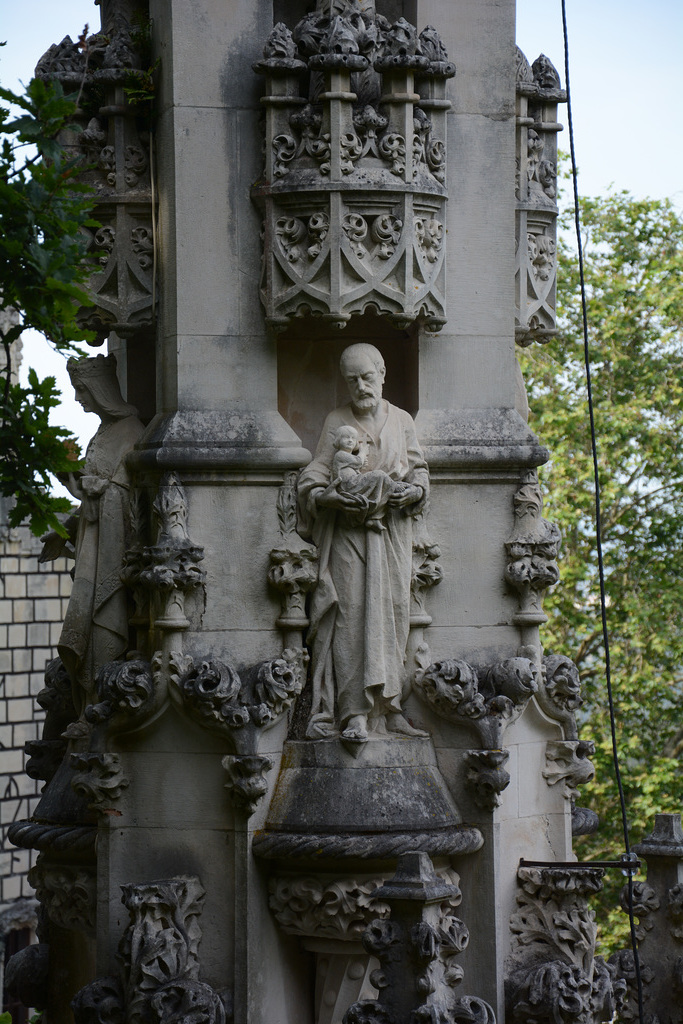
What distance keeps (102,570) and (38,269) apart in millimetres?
3189

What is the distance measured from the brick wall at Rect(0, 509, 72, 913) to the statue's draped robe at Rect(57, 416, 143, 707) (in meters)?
13.8

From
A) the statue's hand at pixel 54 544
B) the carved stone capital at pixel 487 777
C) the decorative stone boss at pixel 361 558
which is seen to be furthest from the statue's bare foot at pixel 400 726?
the statue's hand at pixel 54 544

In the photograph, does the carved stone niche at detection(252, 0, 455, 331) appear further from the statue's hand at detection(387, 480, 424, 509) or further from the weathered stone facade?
the statue's hand at detection(387, 480, 424, 509)

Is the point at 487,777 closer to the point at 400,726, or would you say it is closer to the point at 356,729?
the point at 400,726

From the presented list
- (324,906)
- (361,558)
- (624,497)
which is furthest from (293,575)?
(624,497)

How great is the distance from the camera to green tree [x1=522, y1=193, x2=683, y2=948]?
74.7 feet

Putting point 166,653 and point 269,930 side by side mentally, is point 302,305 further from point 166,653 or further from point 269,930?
point 269,930

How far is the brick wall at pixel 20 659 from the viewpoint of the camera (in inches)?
977

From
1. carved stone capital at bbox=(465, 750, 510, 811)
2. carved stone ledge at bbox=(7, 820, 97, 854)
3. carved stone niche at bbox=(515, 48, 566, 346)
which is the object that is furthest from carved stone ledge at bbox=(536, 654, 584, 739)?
Answer: carved stone ledge at bbox=(7, 820, 97, 854)

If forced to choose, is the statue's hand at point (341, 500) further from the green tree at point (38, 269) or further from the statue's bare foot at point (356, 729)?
the green tree at point (38, 269)

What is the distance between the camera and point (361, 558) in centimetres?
1032

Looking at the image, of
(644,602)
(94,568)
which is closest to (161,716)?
(94,568)

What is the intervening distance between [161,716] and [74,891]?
1.22 m

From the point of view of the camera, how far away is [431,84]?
1055 centimetres
